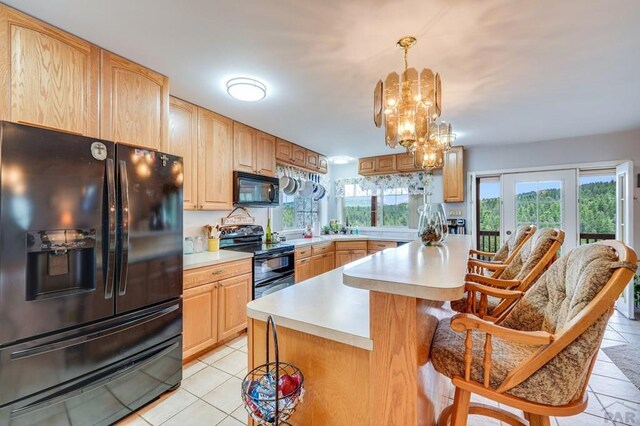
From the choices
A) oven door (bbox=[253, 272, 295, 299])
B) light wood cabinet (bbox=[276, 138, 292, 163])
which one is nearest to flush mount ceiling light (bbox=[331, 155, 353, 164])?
light wood cabinet (bbox=[276, 138, 292, 163])

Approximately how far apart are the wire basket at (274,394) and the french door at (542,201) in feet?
14.7

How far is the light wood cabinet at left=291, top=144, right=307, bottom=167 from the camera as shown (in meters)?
4.25

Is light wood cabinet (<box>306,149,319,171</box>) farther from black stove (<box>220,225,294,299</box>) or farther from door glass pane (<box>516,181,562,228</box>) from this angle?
door glass pane (<box>516,181,562,228</box>)

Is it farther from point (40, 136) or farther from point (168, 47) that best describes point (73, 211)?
point (168, 47)

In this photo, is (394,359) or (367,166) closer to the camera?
(394,359)

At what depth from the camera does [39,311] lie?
4.44 ft

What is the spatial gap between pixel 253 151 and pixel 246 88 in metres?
1.30

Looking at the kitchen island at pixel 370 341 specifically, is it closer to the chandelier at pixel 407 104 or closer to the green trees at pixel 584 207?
the chandelier at pixel 407 104

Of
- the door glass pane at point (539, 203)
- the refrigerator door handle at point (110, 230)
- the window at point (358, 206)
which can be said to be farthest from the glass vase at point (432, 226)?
the window at point (358, 206)

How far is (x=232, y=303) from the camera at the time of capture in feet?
8.77

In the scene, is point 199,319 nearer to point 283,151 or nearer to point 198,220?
point 198,220

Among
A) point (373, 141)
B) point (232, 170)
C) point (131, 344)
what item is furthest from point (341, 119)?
point (131, 344)

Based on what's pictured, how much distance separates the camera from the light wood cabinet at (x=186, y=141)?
2.55m

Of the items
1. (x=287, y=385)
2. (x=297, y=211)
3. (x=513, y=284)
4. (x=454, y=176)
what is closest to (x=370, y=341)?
(x=287, y=385)
